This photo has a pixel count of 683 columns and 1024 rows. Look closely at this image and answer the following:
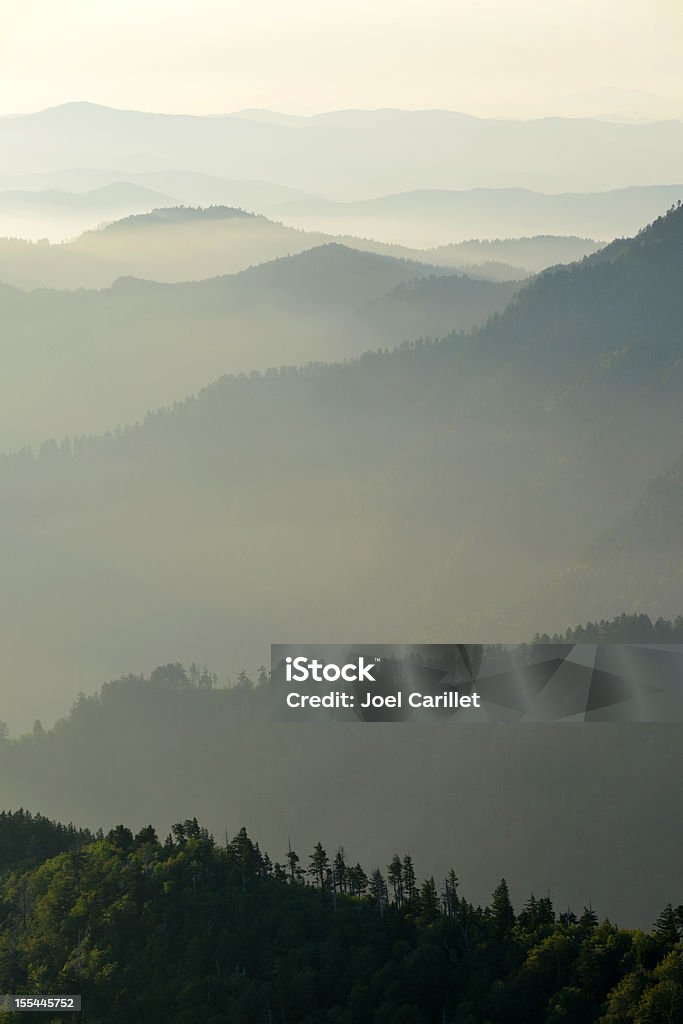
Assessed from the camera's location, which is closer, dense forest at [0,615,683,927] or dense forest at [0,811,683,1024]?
dense forest at [0,811,683,1024]

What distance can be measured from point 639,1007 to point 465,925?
12148 mm

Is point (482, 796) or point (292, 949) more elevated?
point (482, 796)

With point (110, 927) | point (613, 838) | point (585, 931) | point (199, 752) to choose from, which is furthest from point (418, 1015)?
point (199, 752)

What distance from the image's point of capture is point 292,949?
225 ft

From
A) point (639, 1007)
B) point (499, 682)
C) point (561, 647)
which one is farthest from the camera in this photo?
point (561, 647)

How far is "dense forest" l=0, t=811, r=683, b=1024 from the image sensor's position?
6200 centimetres

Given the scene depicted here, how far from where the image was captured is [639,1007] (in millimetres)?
58156

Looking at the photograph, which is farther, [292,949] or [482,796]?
[482,796]

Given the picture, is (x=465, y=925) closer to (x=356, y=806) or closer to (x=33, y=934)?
(x=33, y=934)

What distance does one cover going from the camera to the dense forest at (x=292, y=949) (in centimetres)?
6200

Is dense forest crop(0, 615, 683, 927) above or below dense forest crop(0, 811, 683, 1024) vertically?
above

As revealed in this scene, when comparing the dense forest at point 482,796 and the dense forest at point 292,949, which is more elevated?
the dense forest at point 482,796

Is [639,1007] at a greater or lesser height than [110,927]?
lesser

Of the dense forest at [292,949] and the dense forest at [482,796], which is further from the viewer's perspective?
the dense forest at [482,796]
